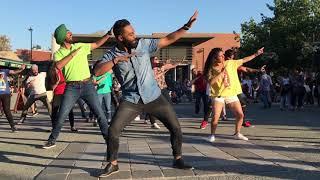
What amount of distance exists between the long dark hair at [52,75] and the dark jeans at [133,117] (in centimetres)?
248

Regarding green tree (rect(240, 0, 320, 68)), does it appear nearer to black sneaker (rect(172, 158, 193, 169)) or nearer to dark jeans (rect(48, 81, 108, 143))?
dark jeans (rect(48, 81, 108, 143))

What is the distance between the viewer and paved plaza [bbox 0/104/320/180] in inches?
260

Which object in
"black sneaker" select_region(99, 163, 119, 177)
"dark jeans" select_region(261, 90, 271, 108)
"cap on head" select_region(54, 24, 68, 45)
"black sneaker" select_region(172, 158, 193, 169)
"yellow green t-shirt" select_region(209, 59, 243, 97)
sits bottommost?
"dark jeans" select_region(261, 90, 271, 108)

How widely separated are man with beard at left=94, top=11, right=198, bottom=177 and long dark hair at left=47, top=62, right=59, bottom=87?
2333 mm

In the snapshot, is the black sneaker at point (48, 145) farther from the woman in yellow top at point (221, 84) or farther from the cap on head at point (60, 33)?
the woman in yellow top at point (221, 84)

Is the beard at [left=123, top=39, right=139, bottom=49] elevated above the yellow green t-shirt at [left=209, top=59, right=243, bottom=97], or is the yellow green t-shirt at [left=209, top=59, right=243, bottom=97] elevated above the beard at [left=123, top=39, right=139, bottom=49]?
the beard at [left=123, top=39, right=139, bottom=49]

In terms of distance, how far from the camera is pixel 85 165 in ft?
24.3

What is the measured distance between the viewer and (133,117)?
659 centimetres

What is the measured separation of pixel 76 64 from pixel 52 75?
1.82 feet

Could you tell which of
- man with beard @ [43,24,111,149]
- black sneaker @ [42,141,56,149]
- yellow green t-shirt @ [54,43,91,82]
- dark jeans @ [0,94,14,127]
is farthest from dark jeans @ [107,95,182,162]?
dark jeans @ [0,94,14,127]

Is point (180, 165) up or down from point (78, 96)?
down

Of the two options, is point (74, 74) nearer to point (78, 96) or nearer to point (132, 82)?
point (78, 96)

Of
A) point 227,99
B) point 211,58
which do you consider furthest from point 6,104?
point 227,99

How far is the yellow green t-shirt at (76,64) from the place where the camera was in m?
8.78
